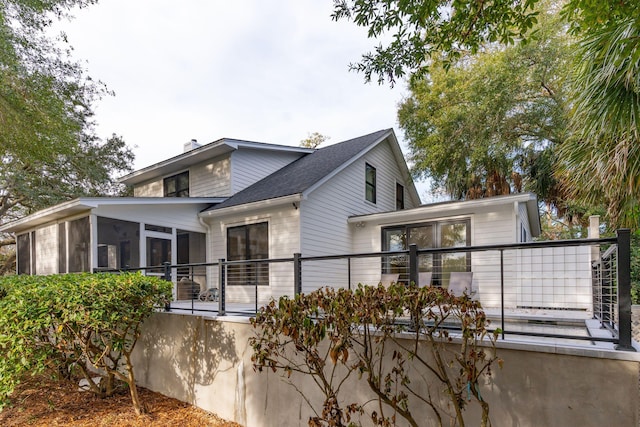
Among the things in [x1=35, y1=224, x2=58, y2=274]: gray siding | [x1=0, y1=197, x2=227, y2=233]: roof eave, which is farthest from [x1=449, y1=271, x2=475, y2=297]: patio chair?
[x1=35, y1=224, x2=58, y2=274]: gray siding

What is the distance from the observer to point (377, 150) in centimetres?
1235

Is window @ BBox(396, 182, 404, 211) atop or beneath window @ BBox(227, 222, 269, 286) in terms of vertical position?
atop

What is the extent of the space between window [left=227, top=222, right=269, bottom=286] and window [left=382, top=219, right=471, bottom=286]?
3.08m

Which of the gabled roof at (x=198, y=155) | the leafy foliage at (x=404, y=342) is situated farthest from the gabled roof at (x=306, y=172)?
the leafy foliage at (x=404, y=342)

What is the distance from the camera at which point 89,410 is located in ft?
17.2

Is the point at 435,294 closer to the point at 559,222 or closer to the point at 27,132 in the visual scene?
the point at 27,132

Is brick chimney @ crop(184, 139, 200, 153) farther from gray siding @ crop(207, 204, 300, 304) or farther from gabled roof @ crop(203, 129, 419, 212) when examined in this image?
gray siding @ crop(207, 204, 300, 304)

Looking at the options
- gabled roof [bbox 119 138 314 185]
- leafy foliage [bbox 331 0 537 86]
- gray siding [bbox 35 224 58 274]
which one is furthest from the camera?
gabled roof [bbox 119 138 314 185]

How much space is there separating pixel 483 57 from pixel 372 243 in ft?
33.4

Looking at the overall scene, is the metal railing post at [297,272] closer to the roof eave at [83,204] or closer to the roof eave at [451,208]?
the roof eave at [451,208]

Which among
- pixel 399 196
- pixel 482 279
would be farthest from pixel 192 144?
pixel 482 279

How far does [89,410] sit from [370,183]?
9.10 m

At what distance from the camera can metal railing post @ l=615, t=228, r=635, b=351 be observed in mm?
2611

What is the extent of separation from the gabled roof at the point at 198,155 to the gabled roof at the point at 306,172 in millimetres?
986
